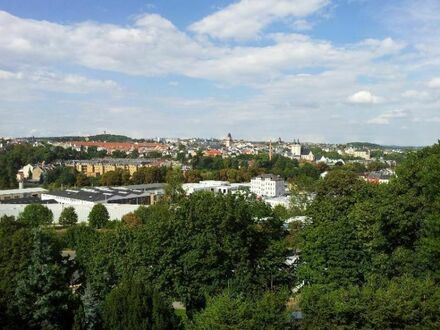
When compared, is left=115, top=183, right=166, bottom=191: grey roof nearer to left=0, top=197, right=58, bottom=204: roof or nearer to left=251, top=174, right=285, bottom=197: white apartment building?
left=251, top=174, right=285, bottom=197: white apartment building

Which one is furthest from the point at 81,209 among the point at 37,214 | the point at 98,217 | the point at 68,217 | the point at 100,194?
the point at 100,194

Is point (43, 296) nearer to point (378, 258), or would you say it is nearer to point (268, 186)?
point (378, 258)

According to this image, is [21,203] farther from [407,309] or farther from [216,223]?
[407,309]

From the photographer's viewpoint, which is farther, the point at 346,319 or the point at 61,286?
the point at 61,286

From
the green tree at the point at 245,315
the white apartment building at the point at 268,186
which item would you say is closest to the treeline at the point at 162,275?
the green tree at the point at 245,315

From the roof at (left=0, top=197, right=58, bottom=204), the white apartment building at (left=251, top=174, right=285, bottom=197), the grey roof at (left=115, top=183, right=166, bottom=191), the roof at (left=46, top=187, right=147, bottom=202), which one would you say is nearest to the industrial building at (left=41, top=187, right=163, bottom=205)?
the roof at (left=46, top=187, right=147, bottom=202)

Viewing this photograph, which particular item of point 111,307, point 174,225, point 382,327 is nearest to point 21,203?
point 174,225

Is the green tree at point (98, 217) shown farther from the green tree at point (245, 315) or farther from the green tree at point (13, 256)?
the green tree at point (245, 315)
